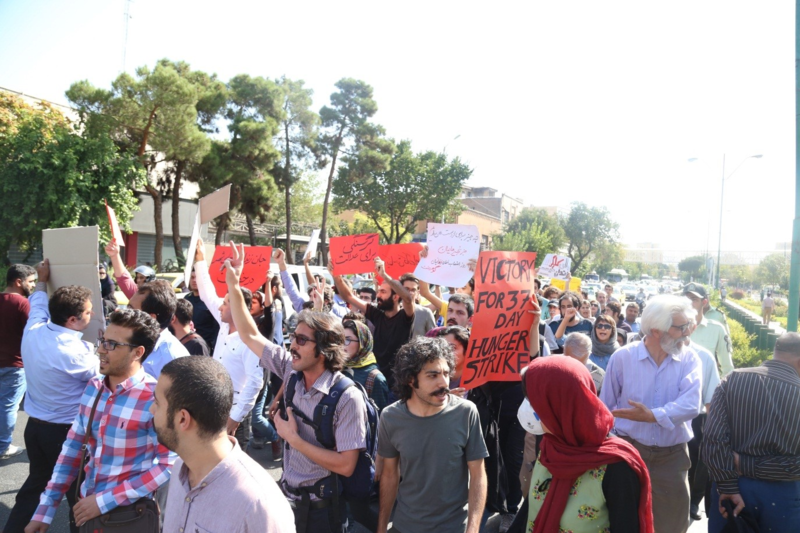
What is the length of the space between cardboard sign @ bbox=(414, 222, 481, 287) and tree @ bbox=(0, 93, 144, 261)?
16.3 meters

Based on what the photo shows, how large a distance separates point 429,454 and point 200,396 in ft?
4.44

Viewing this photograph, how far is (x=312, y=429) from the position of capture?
2834 millimetres

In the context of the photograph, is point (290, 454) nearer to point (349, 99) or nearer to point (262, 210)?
point (262, 210)

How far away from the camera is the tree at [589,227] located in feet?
208

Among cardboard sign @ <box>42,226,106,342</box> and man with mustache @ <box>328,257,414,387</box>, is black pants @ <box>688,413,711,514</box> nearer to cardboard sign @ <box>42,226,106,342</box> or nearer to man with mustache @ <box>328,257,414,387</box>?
man with mustache @ <box>328,257,414,387</box>

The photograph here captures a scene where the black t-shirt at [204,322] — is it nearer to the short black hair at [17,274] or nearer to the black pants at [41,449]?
the short black hair at [17,274]

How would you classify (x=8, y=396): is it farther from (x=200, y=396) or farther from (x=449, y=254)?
(x=200, y=396)

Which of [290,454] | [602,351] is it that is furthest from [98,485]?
[602,351]

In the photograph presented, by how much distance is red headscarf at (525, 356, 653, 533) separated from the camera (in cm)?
216

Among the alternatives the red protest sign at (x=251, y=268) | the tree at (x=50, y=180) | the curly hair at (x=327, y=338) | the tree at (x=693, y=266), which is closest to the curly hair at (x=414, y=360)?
the curly hair at (x=327, y=338)

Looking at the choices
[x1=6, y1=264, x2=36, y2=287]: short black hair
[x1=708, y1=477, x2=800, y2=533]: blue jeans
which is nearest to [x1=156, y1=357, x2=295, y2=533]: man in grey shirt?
[x1=708, y1=477, x2=800, y2=533]: blue jeans

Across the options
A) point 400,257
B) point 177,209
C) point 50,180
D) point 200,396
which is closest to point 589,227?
point 177,209

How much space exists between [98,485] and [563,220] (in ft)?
218

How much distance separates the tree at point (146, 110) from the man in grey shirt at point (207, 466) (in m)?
22.6
